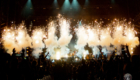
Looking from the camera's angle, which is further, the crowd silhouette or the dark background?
the dark background

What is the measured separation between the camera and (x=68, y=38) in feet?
62.4

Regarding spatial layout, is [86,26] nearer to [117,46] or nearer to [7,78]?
[117,46]

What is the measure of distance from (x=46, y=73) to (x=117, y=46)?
1189 cm

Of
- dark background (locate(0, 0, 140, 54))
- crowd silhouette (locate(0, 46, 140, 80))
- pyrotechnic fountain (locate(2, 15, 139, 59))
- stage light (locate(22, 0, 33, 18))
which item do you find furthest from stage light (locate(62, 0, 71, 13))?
crowd silhouette (locate(0, 46, 140, 80))

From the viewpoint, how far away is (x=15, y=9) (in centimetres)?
1256

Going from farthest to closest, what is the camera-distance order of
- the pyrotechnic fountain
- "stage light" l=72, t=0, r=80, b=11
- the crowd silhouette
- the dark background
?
the pyrotechnic fountain → "stage light" l=72, t=0, r=80, b=11 → the dark background → the crowd silhouette

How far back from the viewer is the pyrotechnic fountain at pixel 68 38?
1557 centimetres

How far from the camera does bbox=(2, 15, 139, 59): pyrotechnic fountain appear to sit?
51.1ft

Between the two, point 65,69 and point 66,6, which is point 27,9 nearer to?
point 66,6

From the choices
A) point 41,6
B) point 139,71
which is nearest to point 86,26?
point 41,6

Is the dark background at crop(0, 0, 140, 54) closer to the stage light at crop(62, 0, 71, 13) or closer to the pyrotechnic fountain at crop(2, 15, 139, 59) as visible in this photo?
the stage light at crop(62, 0, 71, 13)

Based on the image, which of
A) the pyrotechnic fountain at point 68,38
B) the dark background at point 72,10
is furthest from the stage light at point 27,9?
the pyrotechnic fountain at point 68,38

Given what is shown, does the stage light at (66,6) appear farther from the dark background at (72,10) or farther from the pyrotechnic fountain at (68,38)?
the pyrotechnic fountain at (68,38)

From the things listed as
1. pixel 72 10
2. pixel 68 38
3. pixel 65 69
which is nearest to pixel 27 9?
pixel 72 10
